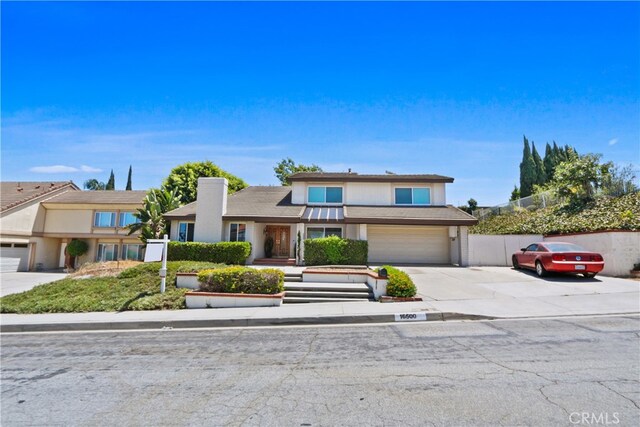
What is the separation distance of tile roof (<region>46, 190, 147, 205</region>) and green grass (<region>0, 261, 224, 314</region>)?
18.6 metres

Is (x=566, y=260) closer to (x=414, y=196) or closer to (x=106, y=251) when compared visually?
(x=414, y=196)

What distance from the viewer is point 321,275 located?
517 inches

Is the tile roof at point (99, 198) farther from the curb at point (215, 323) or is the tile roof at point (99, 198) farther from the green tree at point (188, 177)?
the curb at point (215, 323)

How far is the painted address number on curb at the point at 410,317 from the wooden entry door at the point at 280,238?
1368cm

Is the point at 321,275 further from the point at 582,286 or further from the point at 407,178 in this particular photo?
the point at 407,178

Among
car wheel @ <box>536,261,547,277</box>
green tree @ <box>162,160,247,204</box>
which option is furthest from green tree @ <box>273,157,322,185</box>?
car wheel @ <box>536,261,547,277</box>

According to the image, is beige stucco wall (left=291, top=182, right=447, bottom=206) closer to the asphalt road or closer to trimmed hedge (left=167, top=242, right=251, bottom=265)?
trimmed hedge (left=167, top=242, right=251, bottom=265)

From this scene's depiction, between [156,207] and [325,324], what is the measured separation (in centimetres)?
1883

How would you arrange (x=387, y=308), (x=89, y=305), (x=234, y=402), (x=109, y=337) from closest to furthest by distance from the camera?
(x=234, y=402) → (x=109, y=337) → (x=387, y=308) → (x=89, y=305)

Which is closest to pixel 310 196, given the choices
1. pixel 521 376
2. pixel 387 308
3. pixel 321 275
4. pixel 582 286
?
pixel 321 275

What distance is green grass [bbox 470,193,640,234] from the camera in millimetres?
15663

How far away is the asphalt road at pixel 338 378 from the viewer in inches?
148

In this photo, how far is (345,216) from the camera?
19.2 meters

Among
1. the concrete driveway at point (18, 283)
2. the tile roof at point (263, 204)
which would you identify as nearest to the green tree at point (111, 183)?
the concrete driveway at point (18, 283)
